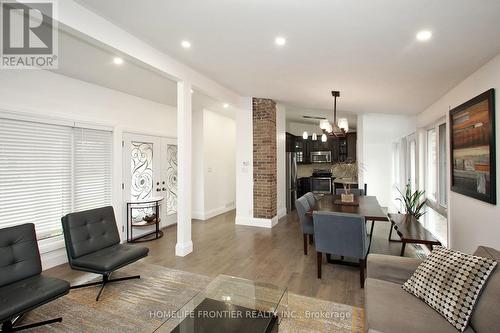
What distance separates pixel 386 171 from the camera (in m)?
7.70

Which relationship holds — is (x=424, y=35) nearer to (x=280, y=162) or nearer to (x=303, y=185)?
(x=280, y=162)

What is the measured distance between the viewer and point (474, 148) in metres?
2.87

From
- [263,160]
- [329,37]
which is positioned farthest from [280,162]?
[329,37]

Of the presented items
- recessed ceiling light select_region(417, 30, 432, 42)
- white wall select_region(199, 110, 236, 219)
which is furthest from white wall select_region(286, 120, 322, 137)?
recessed ceiling light select_region(417, 30, 432, 42)

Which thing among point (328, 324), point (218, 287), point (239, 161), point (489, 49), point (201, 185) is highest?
point (489, 49)

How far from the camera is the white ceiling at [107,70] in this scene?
272 centimetres

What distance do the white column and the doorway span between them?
61.1 inches

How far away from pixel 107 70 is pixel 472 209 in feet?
16.3

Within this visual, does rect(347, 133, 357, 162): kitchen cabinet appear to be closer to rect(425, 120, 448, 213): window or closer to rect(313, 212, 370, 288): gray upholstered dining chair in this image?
rect(425, 120, 448, 213): window

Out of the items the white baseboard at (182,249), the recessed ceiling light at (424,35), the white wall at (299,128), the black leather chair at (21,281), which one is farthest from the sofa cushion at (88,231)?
the white wall at (299,128)

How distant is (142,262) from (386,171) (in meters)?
7.18

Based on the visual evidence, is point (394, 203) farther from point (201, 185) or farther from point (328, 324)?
point (328, 324)

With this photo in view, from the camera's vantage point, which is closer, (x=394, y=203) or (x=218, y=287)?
(x=218, y=287)

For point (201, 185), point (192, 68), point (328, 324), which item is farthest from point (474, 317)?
point (201, 185)
